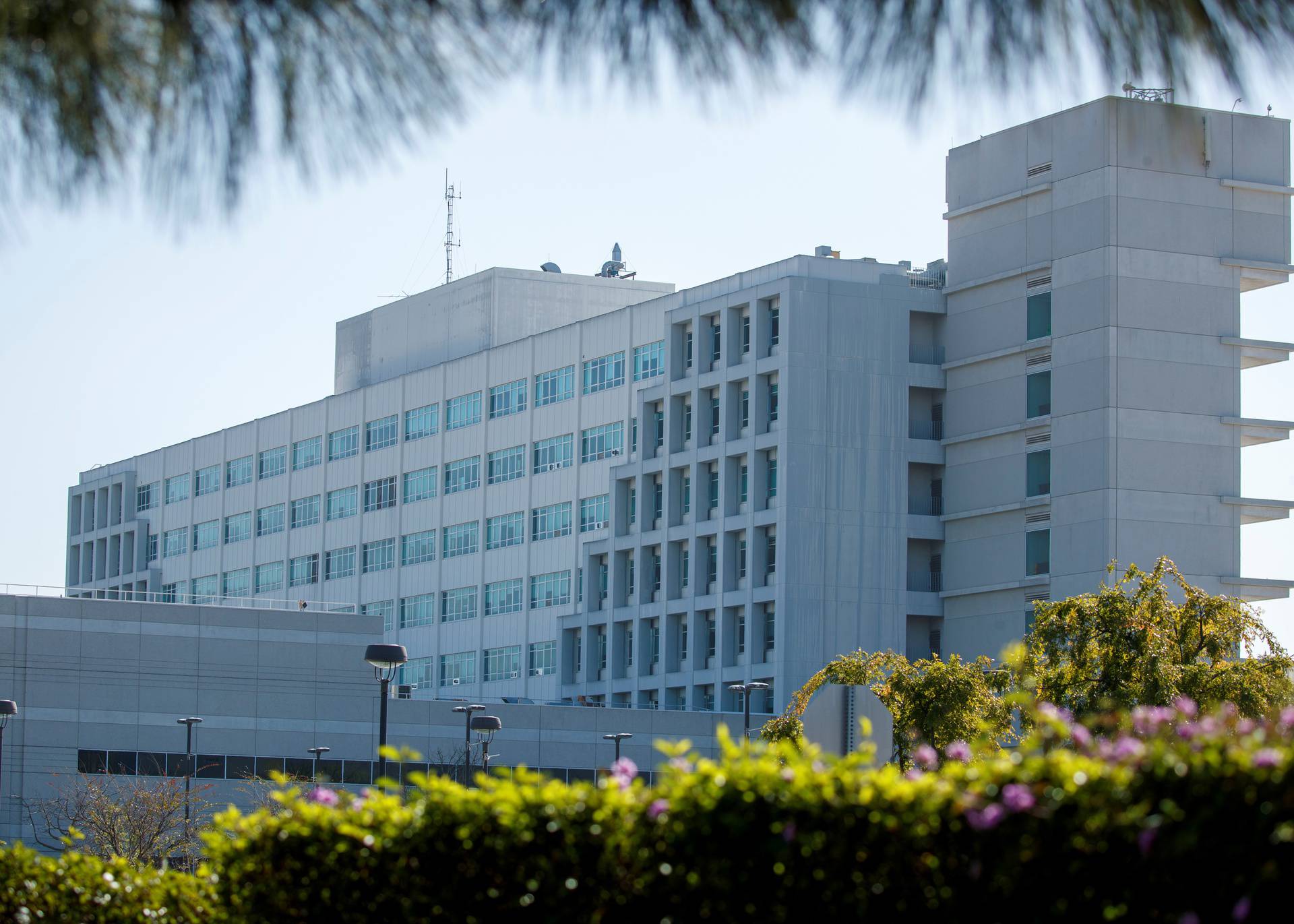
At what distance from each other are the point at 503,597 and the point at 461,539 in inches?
177

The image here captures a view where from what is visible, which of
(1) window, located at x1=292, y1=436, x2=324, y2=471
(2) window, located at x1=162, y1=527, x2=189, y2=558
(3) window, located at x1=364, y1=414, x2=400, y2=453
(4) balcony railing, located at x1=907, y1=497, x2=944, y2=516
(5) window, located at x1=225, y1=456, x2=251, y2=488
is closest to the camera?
(4) balcony railing, located at x1=907, y1=497, x2=944, y2=516

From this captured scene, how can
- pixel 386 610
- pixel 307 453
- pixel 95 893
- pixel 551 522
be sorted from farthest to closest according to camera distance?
pixel 307 453 < pixel 386 610 < pixel 551 522 < pixel 95 893

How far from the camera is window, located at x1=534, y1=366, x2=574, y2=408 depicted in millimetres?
92625

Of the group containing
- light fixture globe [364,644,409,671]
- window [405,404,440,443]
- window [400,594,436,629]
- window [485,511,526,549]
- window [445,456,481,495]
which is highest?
window [405,404,440,443]

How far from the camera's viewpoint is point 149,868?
12.1 m

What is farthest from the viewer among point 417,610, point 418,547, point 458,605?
point 418,547

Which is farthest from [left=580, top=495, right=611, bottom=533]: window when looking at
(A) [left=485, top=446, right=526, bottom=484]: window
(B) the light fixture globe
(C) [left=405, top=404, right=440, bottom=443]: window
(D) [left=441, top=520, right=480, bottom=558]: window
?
(B) the light fixture globe

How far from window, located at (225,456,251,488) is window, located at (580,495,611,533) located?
27.6 metres

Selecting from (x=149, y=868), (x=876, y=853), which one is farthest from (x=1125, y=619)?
(x=876, y=853)

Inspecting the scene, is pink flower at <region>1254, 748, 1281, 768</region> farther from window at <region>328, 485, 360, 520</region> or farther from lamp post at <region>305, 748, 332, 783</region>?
window at <region>328, 485, 360, 520</region>

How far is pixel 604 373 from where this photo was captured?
90875mm

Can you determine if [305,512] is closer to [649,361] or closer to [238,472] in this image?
[238,472]

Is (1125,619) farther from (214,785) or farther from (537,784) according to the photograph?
(214,785)

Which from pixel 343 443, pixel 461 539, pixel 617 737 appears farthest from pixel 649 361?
pixel 617 737
